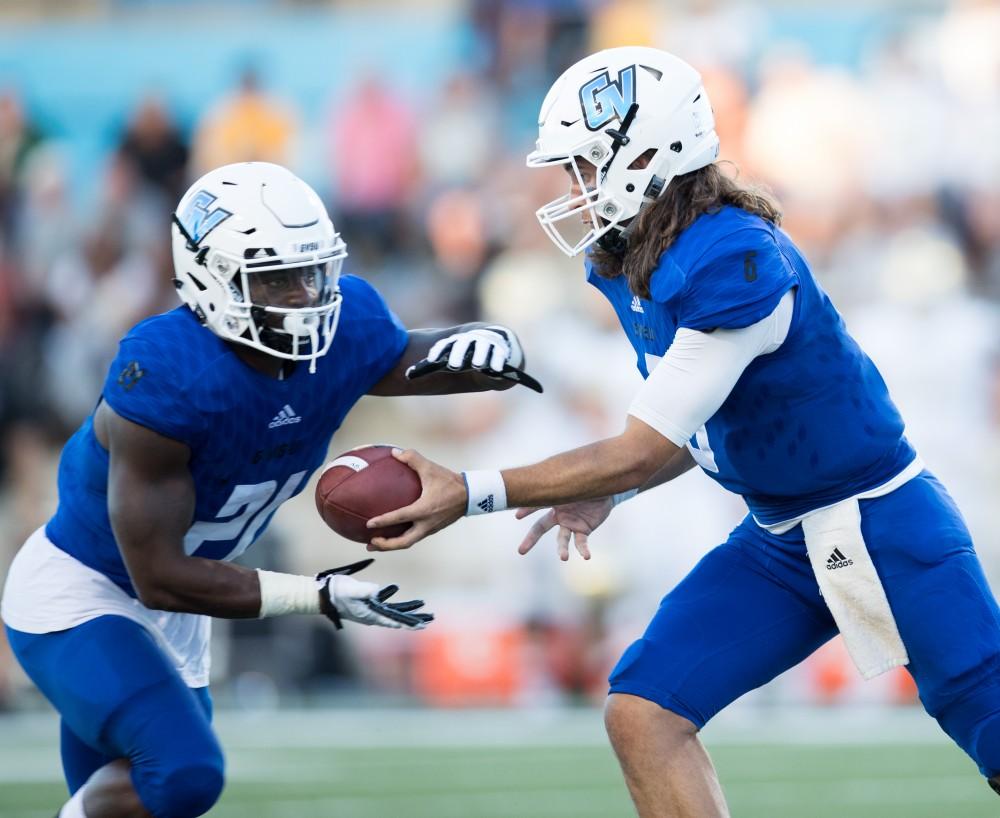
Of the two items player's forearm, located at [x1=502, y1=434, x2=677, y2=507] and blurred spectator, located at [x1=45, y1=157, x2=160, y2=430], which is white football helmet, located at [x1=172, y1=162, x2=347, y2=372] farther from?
blurred spectator, located at [x1=45, y1=157, x2=160, y2=430]

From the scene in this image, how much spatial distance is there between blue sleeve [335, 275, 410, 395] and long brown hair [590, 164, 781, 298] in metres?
0.60

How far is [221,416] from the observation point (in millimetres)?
3287

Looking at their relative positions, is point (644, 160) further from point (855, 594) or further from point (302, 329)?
point (855, 594)

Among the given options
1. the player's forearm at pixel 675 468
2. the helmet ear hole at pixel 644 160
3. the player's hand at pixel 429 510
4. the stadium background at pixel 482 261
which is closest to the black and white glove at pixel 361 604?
the player's hand at pixel 429 510

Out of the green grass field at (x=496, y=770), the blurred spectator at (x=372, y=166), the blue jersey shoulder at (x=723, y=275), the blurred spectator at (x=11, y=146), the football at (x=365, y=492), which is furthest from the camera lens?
the blurred spectator at (x=11, y=146)

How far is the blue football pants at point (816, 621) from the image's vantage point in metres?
3.10

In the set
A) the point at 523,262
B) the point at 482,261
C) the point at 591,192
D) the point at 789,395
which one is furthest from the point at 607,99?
the point at 482,261

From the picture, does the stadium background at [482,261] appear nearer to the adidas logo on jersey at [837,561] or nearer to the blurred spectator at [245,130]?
the blurred spectator at [245,130]

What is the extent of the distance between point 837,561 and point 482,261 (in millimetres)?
5321

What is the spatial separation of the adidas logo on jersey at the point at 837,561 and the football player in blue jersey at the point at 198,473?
0.73 metres

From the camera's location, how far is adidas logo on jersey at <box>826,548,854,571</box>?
3.21m

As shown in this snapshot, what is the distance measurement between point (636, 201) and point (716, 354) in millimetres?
427

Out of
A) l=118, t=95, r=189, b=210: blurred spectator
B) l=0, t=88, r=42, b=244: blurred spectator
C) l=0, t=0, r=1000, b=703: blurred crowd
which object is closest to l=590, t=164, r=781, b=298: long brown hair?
l=0, t=0, r=1000, b=703: blurred crowd

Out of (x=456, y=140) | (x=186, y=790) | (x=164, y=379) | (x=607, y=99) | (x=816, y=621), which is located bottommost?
(x=456, y=140)
